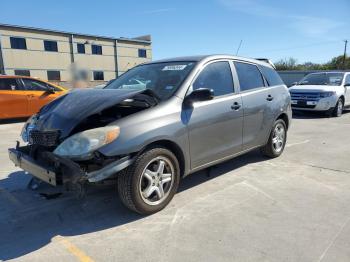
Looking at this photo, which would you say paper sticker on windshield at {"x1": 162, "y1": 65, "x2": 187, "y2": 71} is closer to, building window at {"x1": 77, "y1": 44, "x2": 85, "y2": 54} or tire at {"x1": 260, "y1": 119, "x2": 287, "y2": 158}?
tire at {"x1": 260, "y1": 119, "x2": 287, "y2": 158}

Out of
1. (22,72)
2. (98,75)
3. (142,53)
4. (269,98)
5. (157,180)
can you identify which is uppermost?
(142,53)

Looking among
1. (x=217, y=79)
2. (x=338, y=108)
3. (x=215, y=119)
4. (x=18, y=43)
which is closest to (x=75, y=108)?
(x=215, y=119)

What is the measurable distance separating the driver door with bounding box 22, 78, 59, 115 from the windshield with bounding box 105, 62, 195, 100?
21.8 feet

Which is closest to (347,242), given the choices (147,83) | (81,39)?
(147,83)

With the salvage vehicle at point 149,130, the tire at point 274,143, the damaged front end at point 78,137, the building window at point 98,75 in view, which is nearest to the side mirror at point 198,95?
the salvage vehicle at point 149,130

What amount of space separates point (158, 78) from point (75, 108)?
1.25 metres

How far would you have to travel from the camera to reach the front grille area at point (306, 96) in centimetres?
1115

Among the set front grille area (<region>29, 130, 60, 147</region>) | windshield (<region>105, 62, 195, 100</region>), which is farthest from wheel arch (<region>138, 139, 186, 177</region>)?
front grille area (<region>29, 130, 60, 147</region>)

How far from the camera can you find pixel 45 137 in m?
3.47

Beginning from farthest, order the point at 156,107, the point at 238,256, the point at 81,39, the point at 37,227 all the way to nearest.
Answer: the point at 81,39 → the point at 156,107 → the point at 37,227 → the point at 238,256

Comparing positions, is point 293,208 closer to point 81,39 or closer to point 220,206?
point 220,206

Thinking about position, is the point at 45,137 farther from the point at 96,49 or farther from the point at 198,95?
the point at 96,49

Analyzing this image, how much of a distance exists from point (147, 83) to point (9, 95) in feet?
24.6

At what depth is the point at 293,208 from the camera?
3.71 meters
